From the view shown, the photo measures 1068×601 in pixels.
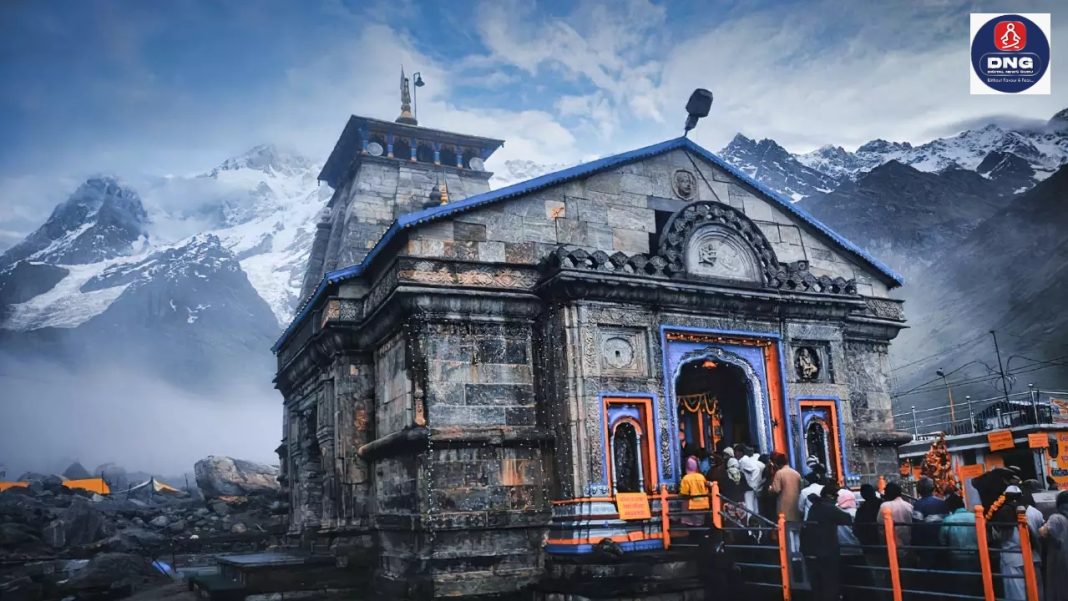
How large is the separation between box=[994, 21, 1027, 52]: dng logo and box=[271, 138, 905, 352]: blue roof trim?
250 inches

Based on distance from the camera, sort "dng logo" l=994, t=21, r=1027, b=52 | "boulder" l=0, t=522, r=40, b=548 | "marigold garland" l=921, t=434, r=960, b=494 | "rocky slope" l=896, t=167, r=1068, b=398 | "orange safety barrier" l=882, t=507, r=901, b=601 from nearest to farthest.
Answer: "orange safety barrier" l=882, t=507, r=901, b=601, "dng logo" l=994, t=21, r=1027, b=52, "marigold garland" l=921, t=434, r=960, b=494, "boulder" l=0, t=522, r=40, b=548, "rocky slope" l=896, t=167, r=1068, b=398

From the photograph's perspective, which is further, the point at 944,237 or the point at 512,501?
the point at 944,237

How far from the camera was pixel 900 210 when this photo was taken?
111m

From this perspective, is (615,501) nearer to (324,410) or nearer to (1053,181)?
(324,410)

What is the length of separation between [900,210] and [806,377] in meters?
106

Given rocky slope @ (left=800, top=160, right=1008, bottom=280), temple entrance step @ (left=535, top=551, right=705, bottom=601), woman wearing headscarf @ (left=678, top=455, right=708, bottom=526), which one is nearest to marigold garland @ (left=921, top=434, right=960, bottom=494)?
woman wearing headscarf @ (left=678, top=455, right=708, bottom=526)

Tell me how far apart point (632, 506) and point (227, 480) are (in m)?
28.7

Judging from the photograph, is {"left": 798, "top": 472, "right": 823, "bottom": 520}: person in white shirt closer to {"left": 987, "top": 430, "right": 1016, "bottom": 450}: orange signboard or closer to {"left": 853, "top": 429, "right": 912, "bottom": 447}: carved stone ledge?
{"left": 853, "top": 429, "right": 912, "bottom": 447}: carved stone ledge

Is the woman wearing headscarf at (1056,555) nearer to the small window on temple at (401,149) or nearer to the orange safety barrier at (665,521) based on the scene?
the orange safety barrier at (665,521)

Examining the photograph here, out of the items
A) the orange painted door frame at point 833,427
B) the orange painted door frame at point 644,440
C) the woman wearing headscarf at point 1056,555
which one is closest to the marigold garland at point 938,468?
the orange painted door frame at point 833,427

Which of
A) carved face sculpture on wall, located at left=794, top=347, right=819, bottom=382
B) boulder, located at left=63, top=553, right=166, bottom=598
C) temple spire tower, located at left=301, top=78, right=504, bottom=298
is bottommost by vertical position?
boulder, located at left=63, top=553, right=166, bottom=598

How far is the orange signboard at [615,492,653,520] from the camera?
1303cm

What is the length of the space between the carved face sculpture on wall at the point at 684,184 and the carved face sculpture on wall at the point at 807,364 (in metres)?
3.83

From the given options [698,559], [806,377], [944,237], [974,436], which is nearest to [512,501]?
[698,559]
